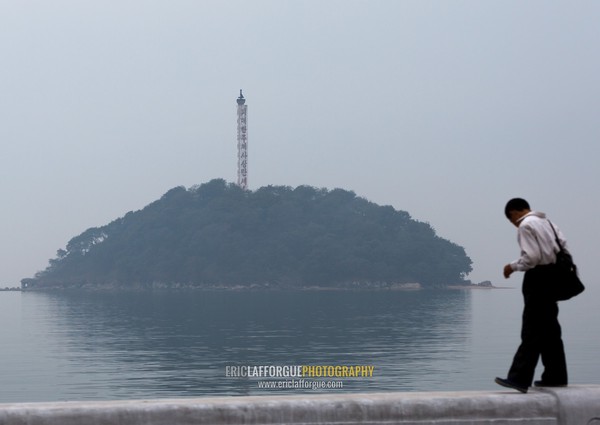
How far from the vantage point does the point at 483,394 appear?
6.26 metres

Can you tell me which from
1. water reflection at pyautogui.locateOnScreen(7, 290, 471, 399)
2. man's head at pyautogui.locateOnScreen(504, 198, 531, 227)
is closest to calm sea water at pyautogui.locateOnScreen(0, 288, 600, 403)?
water reflection at pyautogui.locateOnScreen(7, 290, 471, 399)

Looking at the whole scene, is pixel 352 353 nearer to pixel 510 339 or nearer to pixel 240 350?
pixel 240 350

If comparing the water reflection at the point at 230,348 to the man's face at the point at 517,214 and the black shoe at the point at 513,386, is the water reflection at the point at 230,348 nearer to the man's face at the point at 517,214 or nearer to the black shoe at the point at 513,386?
the man's face at the point at 517,214

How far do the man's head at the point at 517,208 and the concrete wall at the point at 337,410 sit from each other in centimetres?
147

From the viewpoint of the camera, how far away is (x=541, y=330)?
6934 millimetres

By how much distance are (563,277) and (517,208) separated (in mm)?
673

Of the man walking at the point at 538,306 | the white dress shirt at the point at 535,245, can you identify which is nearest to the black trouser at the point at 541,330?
the man walking at the point at 538,306

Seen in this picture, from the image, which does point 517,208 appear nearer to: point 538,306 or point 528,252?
point 528,252

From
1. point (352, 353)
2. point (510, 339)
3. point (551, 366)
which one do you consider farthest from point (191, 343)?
point (551, 366)

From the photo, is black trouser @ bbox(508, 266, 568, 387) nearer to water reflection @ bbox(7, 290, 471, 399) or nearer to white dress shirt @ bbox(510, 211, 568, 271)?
white dress shirt @ bbox(510, 211, 568, 271)

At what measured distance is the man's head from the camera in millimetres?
7211

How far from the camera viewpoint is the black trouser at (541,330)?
6867mm

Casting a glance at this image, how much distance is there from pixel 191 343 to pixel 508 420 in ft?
317

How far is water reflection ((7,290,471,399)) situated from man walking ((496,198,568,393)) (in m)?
47.2
